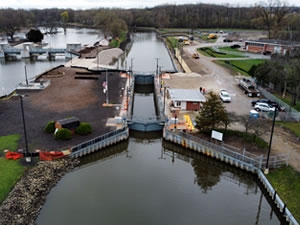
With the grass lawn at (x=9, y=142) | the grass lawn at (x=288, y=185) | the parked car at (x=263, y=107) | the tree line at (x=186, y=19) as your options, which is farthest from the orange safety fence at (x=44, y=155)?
the tree line at (x=186, y=19)

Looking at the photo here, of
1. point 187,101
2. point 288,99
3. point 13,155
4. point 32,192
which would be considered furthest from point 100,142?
point 288,99

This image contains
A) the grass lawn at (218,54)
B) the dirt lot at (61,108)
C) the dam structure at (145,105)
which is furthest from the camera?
the grass lawn at (218,54)

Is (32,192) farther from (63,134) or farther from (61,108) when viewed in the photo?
(61,108)

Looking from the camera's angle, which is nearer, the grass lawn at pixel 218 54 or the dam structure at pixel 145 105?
the dam structure at pixel 145 105

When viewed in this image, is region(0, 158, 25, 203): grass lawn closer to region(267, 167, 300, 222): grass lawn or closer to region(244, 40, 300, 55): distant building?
region(267, 167, 300, 222): grass lawn

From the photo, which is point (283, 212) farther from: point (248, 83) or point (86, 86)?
point (86, 86)

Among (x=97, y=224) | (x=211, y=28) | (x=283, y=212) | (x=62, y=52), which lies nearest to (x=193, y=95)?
(x=283, y=212)

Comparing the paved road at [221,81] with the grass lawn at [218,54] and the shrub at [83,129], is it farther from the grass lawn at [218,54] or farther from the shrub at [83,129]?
the shrub at [83,129]
